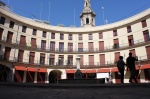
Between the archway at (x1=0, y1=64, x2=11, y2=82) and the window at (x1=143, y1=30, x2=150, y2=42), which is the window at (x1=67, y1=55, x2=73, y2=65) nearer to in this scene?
the archway at (x1=0, y1=64, x2=11, y2=82)

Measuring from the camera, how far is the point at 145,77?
2556cm

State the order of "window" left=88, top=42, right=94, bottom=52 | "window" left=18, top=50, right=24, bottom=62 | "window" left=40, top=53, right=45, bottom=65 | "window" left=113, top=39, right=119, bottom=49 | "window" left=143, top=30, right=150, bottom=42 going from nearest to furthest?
"window" left=143, top=30, right=150, bottom=42 < "window" left=18, top=50, right=24, bottom=62 < "window" left=40, top=53, right=45, bottom=65 < "window" left=113, top=39, right=119, bottom=49 < "window" left=88, top=42, right=94, bottom=52

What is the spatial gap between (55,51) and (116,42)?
43.1 ft

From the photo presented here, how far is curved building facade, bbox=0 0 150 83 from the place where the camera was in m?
27.0

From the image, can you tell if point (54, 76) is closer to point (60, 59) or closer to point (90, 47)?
point (60, 59)

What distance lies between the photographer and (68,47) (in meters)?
33.9

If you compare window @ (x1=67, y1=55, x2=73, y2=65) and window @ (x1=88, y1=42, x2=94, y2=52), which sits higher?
window @ (x1=88, y1=42, x2=94, y2=52)

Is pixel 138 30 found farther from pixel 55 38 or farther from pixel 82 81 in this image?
Answer: pixel 82 81

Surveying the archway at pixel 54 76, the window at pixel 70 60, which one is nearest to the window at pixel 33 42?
the archway at pixel 54 76

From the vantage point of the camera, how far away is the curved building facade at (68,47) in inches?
1062

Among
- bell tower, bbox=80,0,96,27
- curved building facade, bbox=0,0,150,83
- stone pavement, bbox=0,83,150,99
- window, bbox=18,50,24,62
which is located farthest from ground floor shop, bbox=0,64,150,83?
stone pavement, bbox=0,83,150,99

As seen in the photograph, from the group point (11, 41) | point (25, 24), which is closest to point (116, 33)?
point (25, 24)

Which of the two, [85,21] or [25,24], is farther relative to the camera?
[85,21]

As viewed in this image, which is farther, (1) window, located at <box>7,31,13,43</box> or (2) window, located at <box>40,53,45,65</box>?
(2) window, located at <box>40,53,45,65</box>
